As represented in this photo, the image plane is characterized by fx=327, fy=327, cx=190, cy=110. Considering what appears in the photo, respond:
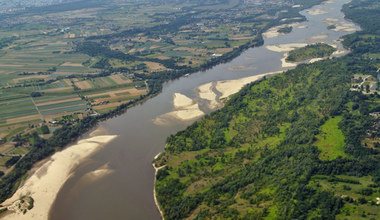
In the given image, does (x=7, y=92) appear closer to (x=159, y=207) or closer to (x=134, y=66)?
(x=134, y=66)

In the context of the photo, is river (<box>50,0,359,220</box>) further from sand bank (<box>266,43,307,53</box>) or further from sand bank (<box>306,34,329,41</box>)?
sand bank (<box>306,34,329,41</box>)

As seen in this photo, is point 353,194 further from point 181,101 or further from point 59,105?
point 59,105

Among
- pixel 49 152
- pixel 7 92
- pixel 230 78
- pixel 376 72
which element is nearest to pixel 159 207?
pixel 49 152

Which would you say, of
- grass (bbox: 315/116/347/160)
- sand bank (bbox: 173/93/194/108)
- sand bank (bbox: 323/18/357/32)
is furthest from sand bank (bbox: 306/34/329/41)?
grass (bbox: 315/116/347/160)

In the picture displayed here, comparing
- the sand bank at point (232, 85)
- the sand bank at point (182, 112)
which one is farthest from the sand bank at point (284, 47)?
the sand bank at point (182, 112)

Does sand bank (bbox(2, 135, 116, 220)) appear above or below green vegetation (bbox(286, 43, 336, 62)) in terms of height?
below

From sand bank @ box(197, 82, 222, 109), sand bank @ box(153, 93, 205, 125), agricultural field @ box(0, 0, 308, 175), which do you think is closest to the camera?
sand bank @ box(153, 93, 205, 125)

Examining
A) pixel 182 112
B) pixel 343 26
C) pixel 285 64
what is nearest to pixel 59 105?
pixel 182 112

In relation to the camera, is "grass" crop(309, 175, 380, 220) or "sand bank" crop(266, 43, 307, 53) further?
"sand bank" crop(266, 43, 307, 53)
